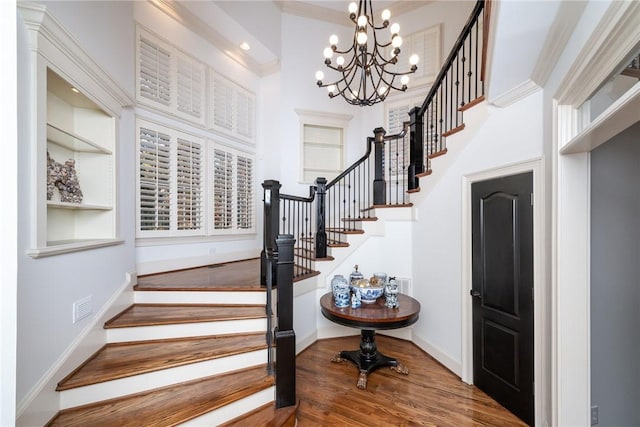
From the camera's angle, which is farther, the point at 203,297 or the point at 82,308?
the point at 203,297

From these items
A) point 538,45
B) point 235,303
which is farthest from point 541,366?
point 235,303

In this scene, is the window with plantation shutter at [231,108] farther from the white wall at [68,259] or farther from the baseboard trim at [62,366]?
the baseboard trim at [62,366]

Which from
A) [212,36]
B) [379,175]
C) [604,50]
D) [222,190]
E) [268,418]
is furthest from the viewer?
[222,190]

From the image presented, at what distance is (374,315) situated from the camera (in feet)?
8.26

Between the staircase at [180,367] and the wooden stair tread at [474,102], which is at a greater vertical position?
the wooden stair tread at [474,102]

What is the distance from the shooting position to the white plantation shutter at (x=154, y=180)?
3.41 metres

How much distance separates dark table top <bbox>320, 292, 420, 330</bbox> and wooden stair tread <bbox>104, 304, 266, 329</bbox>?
710 mm

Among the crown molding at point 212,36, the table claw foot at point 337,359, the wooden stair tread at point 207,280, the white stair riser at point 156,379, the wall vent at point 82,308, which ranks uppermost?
the crown molding at point 212,36

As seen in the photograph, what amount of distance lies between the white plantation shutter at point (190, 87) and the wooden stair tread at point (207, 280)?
7.52 ft

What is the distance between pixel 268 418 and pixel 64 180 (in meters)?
2.53

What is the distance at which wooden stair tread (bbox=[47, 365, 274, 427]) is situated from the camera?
Answer: 1704 millimetres

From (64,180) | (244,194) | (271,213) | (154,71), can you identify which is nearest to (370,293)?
(271,213)

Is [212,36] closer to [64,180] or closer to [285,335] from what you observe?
[64,180]

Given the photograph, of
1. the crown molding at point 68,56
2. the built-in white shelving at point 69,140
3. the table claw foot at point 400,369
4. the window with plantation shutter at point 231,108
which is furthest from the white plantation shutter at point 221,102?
the table claw foot at point 400,369
